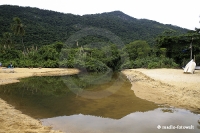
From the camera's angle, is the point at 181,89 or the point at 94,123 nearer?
the point at 94,123

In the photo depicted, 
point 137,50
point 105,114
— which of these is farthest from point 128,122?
point 137,50

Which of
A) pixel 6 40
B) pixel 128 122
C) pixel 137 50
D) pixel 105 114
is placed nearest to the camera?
pixel 128 122

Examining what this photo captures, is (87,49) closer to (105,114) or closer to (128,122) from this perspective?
(105,114)

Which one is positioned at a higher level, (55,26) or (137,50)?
(55,26)

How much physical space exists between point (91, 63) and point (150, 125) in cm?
2750

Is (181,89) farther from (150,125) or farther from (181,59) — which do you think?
(181,59)

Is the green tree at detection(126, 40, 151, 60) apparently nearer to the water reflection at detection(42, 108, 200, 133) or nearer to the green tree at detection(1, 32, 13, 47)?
the green tree at detection(1, 32, 13, 47)

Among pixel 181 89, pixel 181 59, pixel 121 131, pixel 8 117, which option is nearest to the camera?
pixel 121 131

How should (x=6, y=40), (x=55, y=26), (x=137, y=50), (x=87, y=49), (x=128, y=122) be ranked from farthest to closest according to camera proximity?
(x=55, y=26) < (x=6, y=40) < (x=137, y=50) < (x=87, y=49) < (x=128, y=122)

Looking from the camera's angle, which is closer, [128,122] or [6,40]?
[128,122]

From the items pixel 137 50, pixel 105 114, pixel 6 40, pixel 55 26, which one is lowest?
pixel 105 114

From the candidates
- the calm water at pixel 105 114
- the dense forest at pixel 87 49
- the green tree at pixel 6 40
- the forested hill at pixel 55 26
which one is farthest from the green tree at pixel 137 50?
the calm water at pixel 105 114

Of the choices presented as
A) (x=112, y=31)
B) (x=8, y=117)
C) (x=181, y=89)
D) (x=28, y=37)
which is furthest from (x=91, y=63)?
(x=112, y=31)

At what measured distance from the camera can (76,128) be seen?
7.11m
